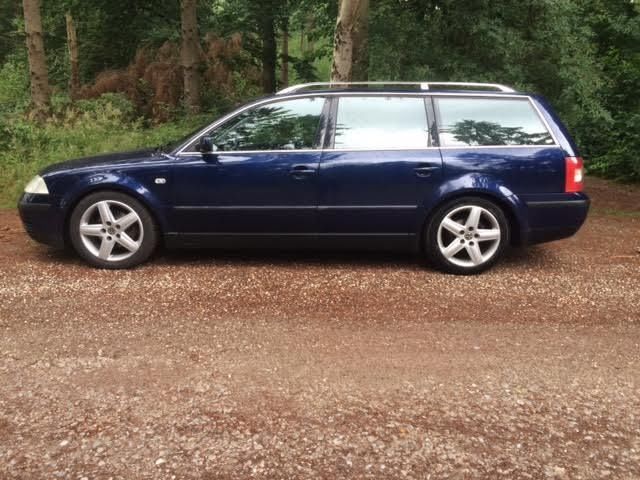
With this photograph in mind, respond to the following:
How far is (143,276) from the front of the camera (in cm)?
541

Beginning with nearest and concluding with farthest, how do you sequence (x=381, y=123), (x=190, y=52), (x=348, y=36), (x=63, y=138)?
(x=381, y=123) → (x=348, y=36) → (x=63, y=138) → (x=190, y=52)

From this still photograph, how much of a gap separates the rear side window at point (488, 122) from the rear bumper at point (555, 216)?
55 centimetres

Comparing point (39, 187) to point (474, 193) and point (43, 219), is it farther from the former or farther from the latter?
point (474, 193)

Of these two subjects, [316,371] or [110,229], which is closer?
[316,371]

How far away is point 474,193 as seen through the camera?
5516mm

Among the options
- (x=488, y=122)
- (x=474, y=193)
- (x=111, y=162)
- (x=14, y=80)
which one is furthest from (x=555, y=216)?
(x=14, y=80)

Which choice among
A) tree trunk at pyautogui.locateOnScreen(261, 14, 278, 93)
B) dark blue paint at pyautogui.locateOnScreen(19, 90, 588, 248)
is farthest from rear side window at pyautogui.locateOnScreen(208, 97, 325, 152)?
tree trunk at pyautogui.locateOnScreen(261, 14, 278, 93)

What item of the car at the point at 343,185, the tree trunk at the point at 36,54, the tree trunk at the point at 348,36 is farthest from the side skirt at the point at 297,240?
the tree trunk at the point at 36,54

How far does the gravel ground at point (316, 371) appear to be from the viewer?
111 inches

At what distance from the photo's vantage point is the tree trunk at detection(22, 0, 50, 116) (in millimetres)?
12625

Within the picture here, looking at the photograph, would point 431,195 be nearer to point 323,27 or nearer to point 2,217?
point 2,217

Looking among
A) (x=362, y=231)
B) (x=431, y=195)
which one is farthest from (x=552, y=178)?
(x=362, y=231)

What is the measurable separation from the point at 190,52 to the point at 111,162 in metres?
10.2

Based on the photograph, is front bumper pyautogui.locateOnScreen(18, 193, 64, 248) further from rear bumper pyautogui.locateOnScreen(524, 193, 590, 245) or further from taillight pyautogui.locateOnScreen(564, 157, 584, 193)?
taillight pyautogui.locateOnScreen(564, 157, 584, 193)
